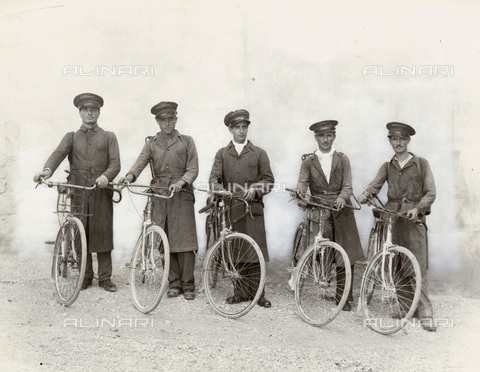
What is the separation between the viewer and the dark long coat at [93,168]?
6.40m

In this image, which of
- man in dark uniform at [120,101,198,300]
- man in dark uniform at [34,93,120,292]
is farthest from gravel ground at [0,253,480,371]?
man in dark uniform at [120,101,198,300]

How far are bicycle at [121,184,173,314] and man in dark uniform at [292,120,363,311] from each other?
162 cm

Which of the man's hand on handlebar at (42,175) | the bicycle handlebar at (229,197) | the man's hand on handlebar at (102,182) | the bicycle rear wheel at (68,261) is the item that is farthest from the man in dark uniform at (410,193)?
the man's hand on handlebar at (42,175)

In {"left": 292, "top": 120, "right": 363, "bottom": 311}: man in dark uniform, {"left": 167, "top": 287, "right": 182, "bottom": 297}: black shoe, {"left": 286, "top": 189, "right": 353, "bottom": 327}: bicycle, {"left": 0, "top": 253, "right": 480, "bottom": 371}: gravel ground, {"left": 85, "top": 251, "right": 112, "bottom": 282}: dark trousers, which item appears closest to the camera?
{"left": 0, "top": 253, "right": 480, "bottom": 371}: gravel ground

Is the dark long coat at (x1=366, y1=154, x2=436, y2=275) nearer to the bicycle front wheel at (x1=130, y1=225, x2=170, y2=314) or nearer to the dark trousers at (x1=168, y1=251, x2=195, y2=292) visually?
the dark trousers at (x1=168, y1=251, x2=195, y2=292)

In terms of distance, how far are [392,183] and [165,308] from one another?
2794 mm

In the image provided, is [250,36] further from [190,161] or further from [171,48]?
[190,161]

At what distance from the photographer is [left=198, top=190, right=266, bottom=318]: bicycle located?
587cm

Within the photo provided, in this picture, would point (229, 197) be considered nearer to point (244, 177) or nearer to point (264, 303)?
point (244, 177)

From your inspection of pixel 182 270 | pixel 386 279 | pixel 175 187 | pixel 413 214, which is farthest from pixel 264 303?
pixel 413 214

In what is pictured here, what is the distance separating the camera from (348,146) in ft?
23.2

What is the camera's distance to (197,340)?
5.25 metres

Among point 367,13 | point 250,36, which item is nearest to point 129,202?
point 250,36

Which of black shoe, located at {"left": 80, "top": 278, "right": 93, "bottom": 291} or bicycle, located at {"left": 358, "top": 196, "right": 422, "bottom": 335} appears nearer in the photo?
bicycle, located at {"left": 358, "top": 196, "right": 422, "bottom": 335}
